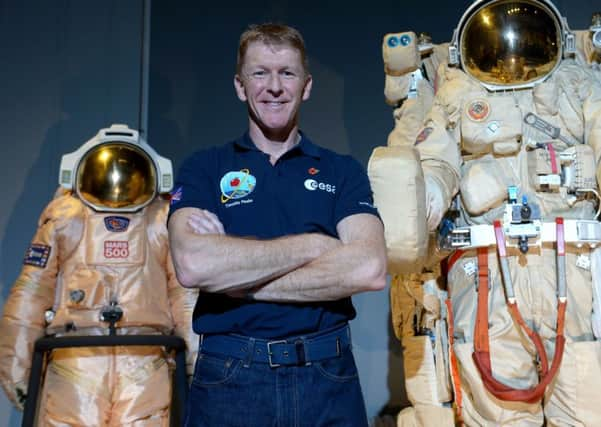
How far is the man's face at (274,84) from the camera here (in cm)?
191

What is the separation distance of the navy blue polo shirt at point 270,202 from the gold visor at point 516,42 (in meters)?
1.14

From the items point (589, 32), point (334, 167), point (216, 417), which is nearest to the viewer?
point (216, 417)

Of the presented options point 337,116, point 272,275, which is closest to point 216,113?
point 337,116

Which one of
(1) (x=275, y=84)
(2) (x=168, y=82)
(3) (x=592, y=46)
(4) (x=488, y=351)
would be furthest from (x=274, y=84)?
(2) (x=168, y=82)

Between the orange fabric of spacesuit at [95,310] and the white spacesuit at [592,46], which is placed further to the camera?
the orange fabric of spacesuit at [95,310]

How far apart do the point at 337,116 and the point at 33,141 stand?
1.60 meters

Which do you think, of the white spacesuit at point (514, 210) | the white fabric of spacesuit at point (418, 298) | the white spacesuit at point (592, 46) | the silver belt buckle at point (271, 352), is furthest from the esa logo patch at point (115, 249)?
the white spacesuit at point (592, 46)

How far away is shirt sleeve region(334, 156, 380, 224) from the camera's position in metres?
1.84

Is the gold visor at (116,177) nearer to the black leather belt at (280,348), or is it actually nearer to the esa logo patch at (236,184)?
the esa logo patch at (236,184)

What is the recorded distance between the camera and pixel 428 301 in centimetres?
292

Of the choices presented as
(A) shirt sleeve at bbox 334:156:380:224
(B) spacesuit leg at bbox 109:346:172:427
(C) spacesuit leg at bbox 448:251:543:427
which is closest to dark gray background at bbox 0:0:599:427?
(B) spacesuit leg at bbox 109:346:172:427

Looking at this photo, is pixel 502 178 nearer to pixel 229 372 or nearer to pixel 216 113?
pixel 229 372

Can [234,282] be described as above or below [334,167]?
below

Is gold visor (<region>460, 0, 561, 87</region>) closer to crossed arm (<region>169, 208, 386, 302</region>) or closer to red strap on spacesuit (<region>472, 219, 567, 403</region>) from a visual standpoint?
red strap on spacesuit (<region>472, 219, 567, 403</region>)
